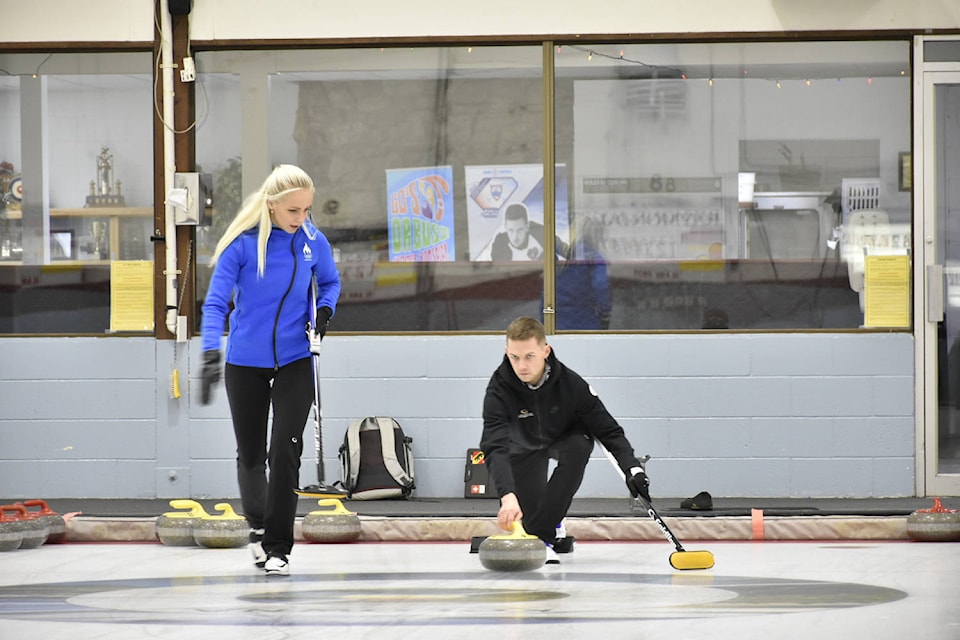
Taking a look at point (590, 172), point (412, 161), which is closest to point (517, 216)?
point (590, 172)

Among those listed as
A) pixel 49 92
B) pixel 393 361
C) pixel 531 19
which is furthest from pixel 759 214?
pixel 49 92

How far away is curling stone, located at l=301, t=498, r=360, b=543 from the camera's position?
6.08 meters

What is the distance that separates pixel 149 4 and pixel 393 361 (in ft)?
7.33

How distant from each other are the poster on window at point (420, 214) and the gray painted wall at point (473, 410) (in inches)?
18.0

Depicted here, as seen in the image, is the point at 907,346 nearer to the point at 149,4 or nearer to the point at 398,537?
the point at 398,537

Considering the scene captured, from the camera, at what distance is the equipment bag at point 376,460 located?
278 inches

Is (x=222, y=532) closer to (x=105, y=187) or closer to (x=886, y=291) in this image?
(x=105, y=187)

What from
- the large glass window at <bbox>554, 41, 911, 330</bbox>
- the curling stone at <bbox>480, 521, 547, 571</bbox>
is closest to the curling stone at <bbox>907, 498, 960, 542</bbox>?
the large glass window at <bbox>554, 41, 911, 330</bbox>

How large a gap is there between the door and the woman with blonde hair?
12.0ft

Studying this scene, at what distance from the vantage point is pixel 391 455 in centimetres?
710

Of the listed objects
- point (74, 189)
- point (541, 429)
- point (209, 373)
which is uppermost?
point (74, 189)

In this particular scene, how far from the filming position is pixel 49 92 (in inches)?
297

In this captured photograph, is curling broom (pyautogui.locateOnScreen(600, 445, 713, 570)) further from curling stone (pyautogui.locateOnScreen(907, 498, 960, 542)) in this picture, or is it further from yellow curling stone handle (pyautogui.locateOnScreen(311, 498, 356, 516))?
yellow curling stone handle (pyautogui.locateOnScreen(311, 498, 356, 516))

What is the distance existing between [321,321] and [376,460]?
226cm
